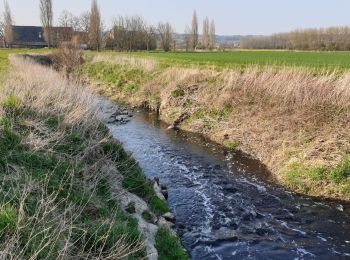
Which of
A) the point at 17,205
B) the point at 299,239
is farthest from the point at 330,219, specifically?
the point at 17,205

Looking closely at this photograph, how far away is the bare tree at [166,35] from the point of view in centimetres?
7306

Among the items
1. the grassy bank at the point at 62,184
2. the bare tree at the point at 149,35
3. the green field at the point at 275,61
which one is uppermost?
the bare tree at the point at 149,35

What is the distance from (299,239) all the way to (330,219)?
1.51m

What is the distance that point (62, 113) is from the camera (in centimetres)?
1066

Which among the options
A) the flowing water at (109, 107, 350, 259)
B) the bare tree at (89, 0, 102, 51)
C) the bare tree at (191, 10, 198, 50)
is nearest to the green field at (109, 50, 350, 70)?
the flowing water at (109, 107, 350, 259)

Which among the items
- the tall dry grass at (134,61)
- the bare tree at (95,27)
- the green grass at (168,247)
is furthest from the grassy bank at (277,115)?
the bare tree at (95,27)

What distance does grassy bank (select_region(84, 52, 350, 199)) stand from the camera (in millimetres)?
11867

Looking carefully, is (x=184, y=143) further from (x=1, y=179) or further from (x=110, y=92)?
(x=110, y=92)

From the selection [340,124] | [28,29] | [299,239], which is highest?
[28,29]

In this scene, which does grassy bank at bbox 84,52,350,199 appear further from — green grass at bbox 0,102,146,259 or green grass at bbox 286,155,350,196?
green grass at bbox 0,102,146,259

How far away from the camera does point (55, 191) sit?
6.73m

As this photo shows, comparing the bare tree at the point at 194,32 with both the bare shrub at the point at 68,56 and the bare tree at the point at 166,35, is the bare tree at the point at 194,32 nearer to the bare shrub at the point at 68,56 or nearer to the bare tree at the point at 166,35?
the bare tree at the point at 166,35

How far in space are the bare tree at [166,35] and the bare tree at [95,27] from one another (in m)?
13.8

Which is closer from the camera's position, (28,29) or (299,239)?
(299,239)
